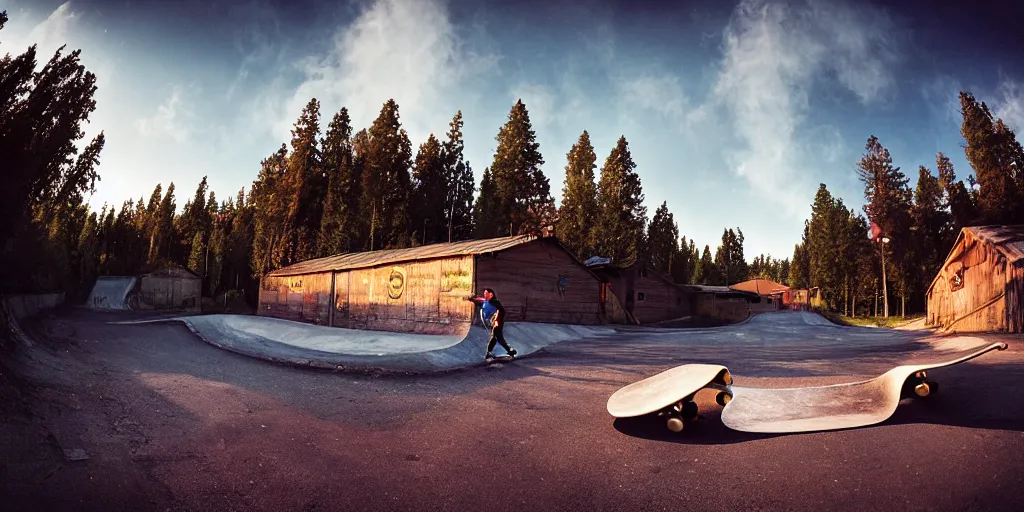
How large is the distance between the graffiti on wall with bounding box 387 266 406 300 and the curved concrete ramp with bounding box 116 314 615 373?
2.92 meters

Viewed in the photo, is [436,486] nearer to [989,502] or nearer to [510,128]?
[989,502]

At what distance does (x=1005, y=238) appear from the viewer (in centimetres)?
1628

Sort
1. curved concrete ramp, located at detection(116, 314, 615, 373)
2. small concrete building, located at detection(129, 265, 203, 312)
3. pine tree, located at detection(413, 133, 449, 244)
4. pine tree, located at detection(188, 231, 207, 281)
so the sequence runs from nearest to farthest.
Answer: curved concrete ramp, located at detection(116, 314, 615, 373) → small concrete building, located at detection(129, 265, 203, 312) → pine tree, located at detection(413, 133, 449, 244) → pine tree, located at detection(188, 231, 207, 281)

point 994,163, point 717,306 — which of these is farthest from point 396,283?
point 994,163

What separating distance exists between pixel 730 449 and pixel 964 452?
2.13 metres

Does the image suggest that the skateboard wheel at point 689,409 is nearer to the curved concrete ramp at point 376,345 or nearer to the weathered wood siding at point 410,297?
the curved concrete ramp at point 376,345

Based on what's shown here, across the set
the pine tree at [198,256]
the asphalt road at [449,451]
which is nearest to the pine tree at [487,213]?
the asphalt road at [449,451]

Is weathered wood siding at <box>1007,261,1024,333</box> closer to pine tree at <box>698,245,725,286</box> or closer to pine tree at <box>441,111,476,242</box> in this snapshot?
pine tree at <box>441,111,476,242</box>

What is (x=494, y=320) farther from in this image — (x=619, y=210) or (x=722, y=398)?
(x=619, y=210)

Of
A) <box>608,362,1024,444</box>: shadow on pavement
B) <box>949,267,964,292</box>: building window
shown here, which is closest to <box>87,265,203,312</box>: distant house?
<box>608,362,1024,444</box>: shadow on pavement

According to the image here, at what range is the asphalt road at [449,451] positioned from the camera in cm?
356

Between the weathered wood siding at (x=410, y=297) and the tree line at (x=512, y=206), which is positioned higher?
the tree line at (x=512, y=206)

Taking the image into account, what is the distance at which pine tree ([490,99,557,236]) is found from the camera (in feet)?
137

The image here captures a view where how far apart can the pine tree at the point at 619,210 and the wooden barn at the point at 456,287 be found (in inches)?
639
